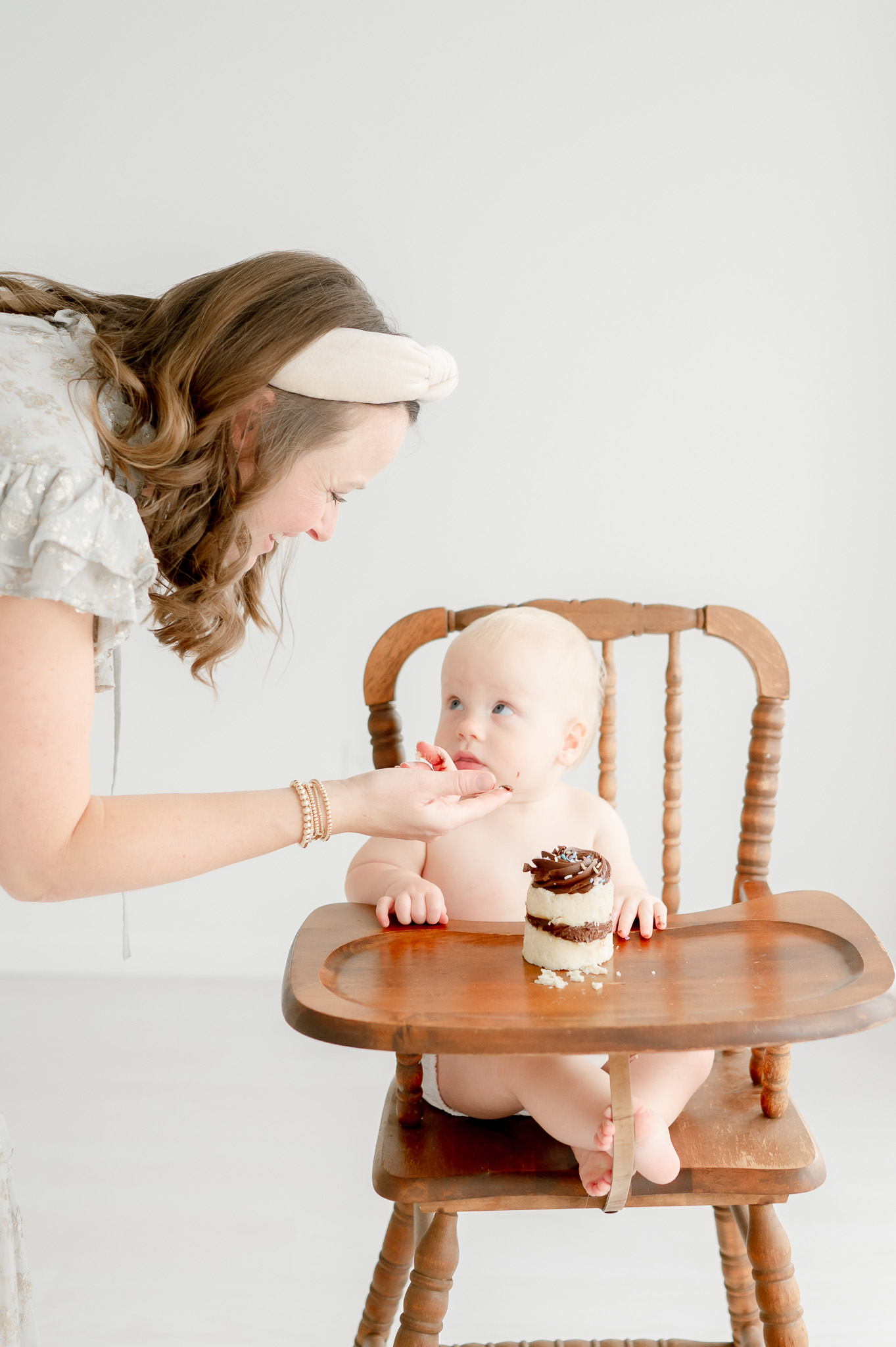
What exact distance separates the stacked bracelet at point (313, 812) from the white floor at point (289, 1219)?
0.97m

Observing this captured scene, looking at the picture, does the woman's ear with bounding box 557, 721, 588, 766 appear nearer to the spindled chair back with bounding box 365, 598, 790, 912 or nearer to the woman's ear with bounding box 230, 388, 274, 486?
the spindled chair back with bounding box 365, 598, 790, 912

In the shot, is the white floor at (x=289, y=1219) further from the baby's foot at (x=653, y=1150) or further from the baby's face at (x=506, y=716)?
the baby's face at (x=506, y=716)

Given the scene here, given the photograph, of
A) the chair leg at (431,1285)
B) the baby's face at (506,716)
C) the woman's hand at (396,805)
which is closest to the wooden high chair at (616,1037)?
the chair leg at (431,1285)

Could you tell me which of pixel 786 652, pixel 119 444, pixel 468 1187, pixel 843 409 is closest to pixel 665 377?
pixel 843 409

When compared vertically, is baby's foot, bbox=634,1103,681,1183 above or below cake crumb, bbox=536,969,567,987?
below

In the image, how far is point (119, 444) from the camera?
1.09 metres

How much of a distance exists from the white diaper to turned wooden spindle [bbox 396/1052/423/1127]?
5cm

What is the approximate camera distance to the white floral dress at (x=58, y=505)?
3.25 ft

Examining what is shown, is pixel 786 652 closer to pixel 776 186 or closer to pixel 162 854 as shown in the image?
pixel 776 186

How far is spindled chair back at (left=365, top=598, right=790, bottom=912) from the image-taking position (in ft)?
5.23

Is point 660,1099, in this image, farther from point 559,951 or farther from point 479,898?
point 479,898

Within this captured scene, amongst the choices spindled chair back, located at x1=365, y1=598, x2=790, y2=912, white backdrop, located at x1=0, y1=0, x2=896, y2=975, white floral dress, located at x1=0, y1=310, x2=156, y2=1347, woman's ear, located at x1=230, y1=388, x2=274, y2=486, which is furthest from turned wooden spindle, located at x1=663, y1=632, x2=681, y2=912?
white backdrop, located at x1=0, y1=0, x2=896, y2=975

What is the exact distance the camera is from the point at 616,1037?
0.98 meters

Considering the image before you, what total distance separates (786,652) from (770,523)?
12.1 inches
